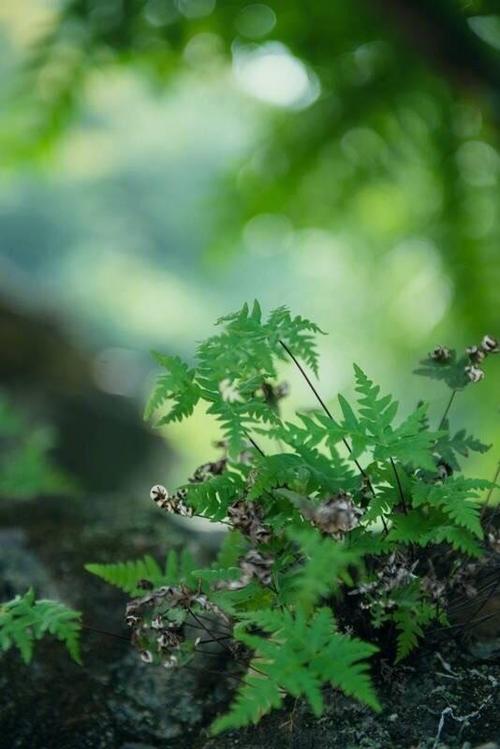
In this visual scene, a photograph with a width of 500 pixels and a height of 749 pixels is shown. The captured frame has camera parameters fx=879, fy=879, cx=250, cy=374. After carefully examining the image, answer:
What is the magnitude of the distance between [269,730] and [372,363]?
271 centimetres

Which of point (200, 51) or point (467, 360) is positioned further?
point (200, 51)

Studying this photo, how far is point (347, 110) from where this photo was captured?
10.1 ft

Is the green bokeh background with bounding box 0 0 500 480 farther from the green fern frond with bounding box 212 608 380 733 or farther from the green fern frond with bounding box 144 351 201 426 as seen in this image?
the green fern frond with bounding box 212 608 380 733

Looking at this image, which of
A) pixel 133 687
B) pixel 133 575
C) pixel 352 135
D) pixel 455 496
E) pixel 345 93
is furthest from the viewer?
pixel 352 135

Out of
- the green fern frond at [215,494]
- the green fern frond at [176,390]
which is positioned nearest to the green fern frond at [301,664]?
the green fern frond at [215,494]

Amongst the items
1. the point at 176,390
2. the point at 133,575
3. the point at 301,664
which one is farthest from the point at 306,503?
the point at 133,575

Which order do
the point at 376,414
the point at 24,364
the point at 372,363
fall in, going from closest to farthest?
the point at 376,414 → the point at 372,363 → the point at 24,364

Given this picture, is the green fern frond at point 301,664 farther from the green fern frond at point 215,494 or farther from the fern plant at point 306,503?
the green fern frond at point 215,494

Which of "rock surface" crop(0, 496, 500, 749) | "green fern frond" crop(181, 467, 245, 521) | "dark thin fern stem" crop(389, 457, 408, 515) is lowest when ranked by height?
"rock surface" crop(0, 496, 500, 749)

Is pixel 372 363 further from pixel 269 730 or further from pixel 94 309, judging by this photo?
pixel 94 309

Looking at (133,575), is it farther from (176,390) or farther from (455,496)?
(455,496)

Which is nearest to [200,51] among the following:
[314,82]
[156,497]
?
[314,82]

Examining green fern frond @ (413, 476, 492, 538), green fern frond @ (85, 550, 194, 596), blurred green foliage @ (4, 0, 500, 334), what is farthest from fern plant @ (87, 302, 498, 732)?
blurred green foliage @ (4, 0, 500, 334)

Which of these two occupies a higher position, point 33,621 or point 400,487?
point 400,487
